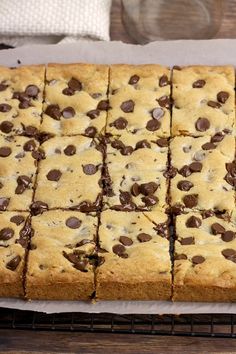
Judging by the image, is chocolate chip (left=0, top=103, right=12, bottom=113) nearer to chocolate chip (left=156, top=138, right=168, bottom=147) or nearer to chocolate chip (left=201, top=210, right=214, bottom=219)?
chocolate chip (left=156, top=138, right=168, bottom=147)

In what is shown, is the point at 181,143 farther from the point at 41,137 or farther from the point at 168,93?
the point at 41,137

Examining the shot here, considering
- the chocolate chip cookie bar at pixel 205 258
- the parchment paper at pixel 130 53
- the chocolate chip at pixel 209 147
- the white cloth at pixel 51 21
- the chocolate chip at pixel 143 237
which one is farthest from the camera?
the white cloth at pixel 51 21

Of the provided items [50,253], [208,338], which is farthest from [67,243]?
[208,338]

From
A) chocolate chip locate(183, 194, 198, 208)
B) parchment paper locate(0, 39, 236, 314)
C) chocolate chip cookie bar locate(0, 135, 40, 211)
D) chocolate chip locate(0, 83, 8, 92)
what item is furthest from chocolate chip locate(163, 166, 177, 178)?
chocolate chip locate(0, 83, 8, 92)

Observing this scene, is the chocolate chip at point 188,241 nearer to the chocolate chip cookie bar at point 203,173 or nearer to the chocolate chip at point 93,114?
the chocolate chip cookie bar at point 203,173

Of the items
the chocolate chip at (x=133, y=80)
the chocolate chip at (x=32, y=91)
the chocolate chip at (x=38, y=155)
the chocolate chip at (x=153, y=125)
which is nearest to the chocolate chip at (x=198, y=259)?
the chocolate chip at (x=153, y=125)

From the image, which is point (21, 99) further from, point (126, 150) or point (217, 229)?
point (217, 229)
